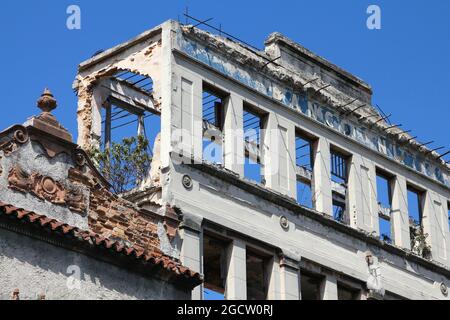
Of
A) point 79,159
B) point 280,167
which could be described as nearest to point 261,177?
point 280,167

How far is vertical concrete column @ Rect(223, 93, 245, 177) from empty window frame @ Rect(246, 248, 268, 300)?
2044 mm

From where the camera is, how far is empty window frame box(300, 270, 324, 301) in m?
32.5

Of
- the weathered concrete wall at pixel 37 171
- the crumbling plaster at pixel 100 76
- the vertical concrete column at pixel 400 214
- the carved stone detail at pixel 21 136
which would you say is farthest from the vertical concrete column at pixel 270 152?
the carved stone detail at pixel 21 136

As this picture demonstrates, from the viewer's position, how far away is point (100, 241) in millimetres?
26250

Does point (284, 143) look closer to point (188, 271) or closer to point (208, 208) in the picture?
point (208, 208)

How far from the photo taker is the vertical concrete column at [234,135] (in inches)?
1227

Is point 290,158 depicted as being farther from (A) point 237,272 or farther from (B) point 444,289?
(B) point 444,289

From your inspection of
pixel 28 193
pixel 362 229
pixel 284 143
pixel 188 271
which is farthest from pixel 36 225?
pixel 362 229

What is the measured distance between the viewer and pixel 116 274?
26734 mm

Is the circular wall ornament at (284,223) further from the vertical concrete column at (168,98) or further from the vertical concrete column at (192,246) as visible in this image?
the vertical concrete column at (168,98)

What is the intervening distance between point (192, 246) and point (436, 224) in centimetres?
1088

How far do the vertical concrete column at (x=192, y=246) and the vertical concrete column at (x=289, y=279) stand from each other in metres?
2.73

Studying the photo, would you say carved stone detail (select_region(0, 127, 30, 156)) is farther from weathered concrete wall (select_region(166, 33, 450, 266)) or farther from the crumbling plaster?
the crumbling plaster
